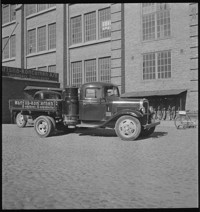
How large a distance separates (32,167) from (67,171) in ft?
2.75

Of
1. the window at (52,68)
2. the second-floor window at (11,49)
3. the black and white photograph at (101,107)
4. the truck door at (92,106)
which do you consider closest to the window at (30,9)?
the black and white photograph at (101,107)

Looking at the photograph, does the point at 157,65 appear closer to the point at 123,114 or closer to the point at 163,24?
the point at 163,24

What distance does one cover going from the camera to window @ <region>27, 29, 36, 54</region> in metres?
29.3

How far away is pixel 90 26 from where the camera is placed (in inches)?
983

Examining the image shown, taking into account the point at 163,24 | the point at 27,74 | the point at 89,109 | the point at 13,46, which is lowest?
the point at 89,109

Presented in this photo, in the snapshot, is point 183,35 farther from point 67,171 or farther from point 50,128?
point 67,171

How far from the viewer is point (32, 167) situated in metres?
5.82

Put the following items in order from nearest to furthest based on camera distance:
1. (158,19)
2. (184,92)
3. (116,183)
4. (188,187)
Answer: (188,187), (116,183), (184,92), (158,19)

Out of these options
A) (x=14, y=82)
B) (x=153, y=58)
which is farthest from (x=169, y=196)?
(x=14, y=82)

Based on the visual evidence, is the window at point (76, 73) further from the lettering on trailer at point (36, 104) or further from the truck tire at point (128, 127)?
the truck tire at point (128, 127)

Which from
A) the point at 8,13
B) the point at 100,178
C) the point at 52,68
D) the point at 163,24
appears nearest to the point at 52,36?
the point at 52,68

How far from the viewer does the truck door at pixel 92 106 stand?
11250 mm

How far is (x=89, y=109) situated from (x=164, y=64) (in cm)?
1078

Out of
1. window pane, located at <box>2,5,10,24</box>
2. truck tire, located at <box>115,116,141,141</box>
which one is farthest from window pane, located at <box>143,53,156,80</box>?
window pane, located at <box>2,5,10,24</box>
